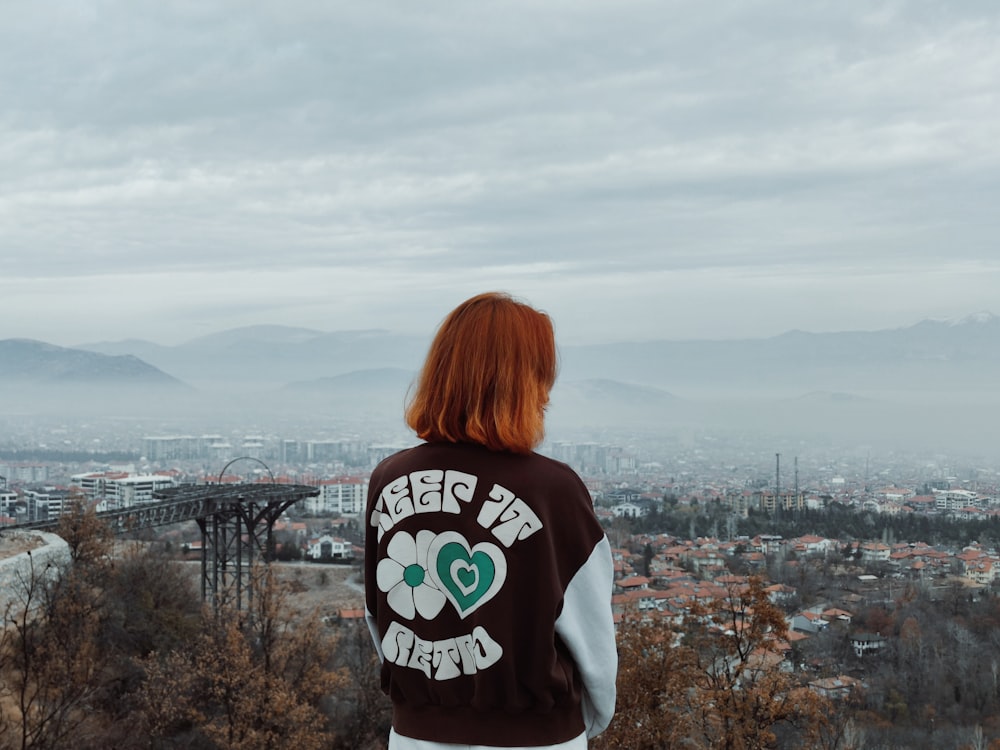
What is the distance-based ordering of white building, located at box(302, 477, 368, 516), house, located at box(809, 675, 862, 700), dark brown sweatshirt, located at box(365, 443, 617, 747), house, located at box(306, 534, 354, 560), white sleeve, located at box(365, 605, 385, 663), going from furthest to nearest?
1. white building, located at box(302, 477, 368, 516)
2. house, located at box(306, 534, 354, 560)
3. house, located at box(809, 675, 862, 700)
4. white sleeve, located at box(365, 605, 385, 663)
5. dark brown sweatshirt, located at box(365, 443, 617, 747)

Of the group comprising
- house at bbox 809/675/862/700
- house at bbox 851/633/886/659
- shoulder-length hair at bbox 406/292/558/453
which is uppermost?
shoulder-length hair at bbox 406/292/558/453

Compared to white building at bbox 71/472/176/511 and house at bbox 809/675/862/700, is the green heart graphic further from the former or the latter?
white building at bbox 71/472/176/511

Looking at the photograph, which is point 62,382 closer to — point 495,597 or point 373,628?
point 373,628

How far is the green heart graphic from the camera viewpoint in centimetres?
169

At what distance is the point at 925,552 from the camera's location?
1185 inches

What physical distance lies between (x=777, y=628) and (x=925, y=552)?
2336cm

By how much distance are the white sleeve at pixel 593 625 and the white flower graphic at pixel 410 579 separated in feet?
0.78

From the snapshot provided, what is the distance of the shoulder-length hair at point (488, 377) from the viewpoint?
5.60 feet

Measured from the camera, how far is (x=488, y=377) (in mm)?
1746

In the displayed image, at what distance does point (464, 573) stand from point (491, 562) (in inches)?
2.2

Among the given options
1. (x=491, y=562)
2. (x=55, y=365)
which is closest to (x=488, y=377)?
(x=491, y=562)

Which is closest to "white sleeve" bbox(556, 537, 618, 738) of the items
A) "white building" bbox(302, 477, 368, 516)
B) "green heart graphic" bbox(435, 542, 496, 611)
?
"green heart graphic" bbox(435, 542, 496, 611)

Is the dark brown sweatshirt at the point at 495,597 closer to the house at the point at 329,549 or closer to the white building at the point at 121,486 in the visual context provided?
the house at the point at 329,549

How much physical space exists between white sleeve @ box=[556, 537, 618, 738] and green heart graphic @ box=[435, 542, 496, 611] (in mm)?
152
